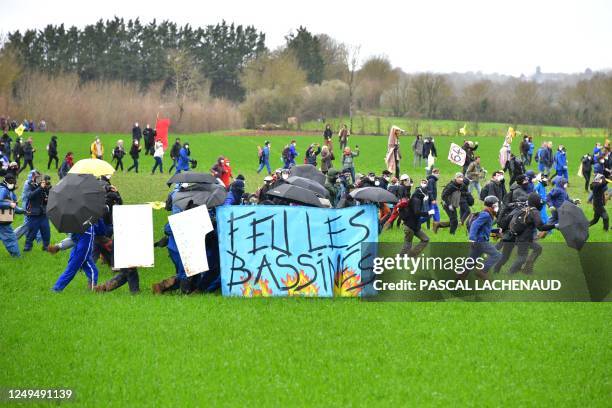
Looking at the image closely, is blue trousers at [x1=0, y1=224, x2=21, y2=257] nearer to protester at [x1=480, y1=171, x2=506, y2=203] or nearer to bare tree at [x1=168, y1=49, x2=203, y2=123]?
protester at [x1=480, y1=171, x2=506, y2=203]

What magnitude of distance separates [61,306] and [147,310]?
1401 mm

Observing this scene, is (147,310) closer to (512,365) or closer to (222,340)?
(222,340)

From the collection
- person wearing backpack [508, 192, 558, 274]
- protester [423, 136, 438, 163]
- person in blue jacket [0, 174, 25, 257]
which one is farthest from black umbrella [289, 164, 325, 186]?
protester [423, 136, 438, 163]

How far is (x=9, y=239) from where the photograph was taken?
1792 cm

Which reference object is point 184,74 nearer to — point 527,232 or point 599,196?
point 599,196

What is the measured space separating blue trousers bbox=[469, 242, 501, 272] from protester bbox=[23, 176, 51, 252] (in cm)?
879

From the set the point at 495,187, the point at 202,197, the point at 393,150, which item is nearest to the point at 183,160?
the point at 393,150

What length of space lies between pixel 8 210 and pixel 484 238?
8979mm

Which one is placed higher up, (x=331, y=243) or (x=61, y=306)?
(x=331, y=243)

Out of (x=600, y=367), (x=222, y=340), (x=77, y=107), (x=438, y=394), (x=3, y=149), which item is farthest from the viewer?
(x=77, y=107)

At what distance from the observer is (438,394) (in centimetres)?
958

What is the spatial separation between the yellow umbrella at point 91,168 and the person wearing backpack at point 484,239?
6754 mm

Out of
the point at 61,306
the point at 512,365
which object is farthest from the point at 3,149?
the point at 512,365

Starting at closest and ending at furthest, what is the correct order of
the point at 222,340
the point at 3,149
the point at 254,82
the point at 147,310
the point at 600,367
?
the point at 600,367 → the point at 222,340 → the point at 147,310 → the point at 3,149 → the point at 254,82
